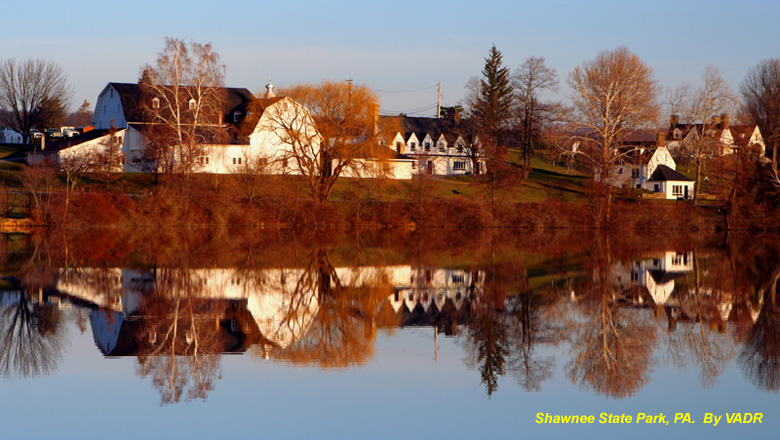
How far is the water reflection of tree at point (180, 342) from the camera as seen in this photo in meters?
13.1

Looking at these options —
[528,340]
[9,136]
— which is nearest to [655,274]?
[528,340]

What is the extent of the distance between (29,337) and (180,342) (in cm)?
306

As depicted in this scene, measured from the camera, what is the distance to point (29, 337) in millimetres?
16172

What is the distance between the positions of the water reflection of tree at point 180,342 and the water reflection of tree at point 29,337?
1.57 metres

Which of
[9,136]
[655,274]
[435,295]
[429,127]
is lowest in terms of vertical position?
[435,295]

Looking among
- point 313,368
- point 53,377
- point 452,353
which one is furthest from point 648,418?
point 53,377

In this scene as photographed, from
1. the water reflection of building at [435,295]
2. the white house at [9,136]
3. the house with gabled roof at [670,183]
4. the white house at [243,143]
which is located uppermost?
the white house at [9,136]

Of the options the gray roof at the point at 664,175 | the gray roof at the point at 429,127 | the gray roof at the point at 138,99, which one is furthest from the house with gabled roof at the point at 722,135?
the gray roof at the point at 138,99

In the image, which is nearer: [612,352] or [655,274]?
[612,352]

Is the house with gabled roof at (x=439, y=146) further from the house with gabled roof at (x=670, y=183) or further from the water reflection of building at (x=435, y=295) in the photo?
the water reflection of building at (x=435, y=295)

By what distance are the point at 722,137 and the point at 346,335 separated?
5914cm

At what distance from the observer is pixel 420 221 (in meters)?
56.0

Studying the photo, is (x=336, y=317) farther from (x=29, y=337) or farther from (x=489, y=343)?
(x=29, y=337)

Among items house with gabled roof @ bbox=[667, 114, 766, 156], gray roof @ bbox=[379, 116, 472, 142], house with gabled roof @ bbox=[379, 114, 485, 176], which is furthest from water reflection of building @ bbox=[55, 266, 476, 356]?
gray roof @ bbox=[379, 116, 472, 142]
